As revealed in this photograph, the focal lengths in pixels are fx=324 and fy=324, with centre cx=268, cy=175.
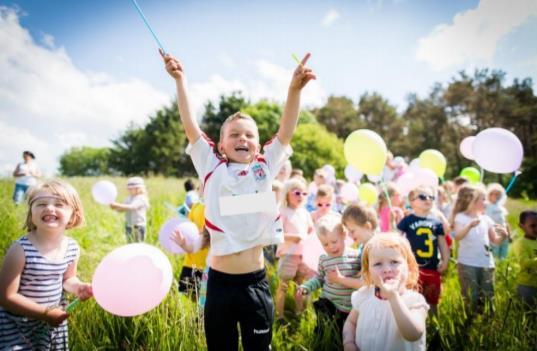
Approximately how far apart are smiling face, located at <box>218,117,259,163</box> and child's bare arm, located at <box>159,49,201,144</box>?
177mm

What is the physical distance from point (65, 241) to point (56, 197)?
0.28m

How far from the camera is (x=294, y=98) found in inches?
71.6

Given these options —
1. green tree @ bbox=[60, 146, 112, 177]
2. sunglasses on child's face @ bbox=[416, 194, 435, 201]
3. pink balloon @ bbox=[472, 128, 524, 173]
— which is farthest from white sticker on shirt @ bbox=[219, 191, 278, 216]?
green tree @ bbox=[60, 146, 112, 177]

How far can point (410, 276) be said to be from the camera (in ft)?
6.36

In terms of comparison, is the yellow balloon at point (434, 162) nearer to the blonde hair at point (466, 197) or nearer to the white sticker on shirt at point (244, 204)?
the blonde hair at point (466, 197)

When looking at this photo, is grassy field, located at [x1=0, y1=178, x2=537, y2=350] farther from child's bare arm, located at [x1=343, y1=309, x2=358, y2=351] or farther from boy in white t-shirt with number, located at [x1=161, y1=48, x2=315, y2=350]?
boy in white t-shirt with number, located at [x1=161, y1=48, x2=315, y2=350]

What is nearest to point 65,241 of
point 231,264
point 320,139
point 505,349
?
point 231,264

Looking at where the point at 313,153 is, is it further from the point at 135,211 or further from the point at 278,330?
the point at 278,330

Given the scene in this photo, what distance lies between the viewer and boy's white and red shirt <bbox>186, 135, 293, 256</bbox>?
1692mm

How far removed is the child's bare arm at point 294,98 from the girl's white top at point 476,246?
268cm

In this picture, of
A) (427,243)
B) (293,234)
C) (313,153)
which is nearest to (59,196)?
(293,234)

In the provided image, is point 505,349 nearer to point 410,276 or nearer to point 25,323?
point 410,276

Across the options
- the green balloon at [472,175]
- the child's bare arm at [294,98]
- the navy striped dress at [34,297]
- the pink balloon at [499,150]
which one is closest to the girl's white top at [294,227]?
the child's bare arm at [294,98]

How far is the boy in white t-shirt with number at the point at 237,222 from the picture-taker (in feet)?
5.56
